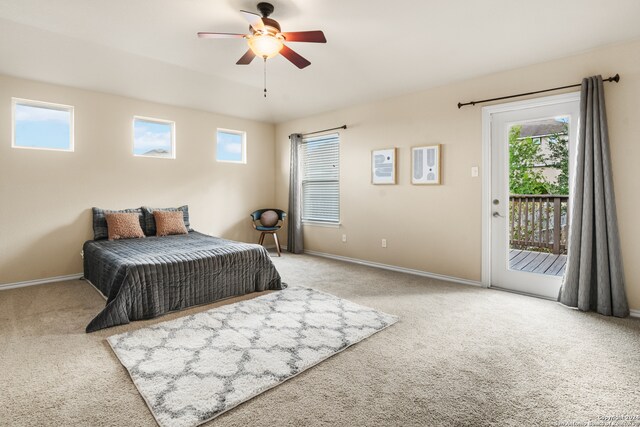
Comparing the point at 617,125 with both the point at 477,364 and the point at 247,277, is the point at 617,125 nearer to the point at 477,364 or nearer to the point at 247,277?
the point at 477,364

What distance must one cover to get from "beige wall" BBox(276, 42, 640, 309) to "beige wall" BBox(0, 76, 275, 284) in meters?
1.72

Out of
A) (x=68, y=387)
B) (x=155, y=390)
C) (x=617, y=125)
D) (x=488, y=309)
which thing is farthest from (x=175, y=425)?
(x=617, y=125)

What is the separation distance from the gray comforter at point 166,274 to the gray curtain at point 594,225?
117 inches

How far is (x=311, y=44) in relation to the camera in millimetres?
3342

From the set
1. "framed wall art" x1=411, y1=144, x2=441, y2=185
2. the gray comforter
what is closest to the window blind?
"framed wall art" x1=411, y1=144, x2=441, y2=185

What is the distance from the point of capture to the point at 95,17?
113 inches

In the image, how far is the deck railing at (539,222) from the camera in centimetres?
344

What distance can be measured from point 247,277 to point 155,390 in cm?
179

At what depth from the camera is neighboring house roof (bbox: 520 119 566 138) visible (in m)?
3.42

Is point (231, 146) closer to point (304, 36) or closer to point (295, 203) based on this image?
point (295, 203)

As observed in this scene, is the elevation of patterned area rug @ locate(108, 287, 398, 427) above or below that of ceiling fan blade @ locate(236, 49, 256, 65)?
below

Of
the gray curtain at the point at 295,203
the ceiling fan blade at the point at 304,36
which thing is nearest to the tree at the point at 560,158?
the ceiling fan blade at the point at 304,36

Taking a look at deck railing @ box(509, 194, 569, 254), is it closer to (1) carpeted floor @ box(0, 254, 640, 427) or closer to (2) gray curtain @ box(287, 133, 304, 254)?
(1) carpeted floor @ box(0, 254, 640, 427)

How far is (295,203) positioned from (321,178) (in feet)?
2.20
